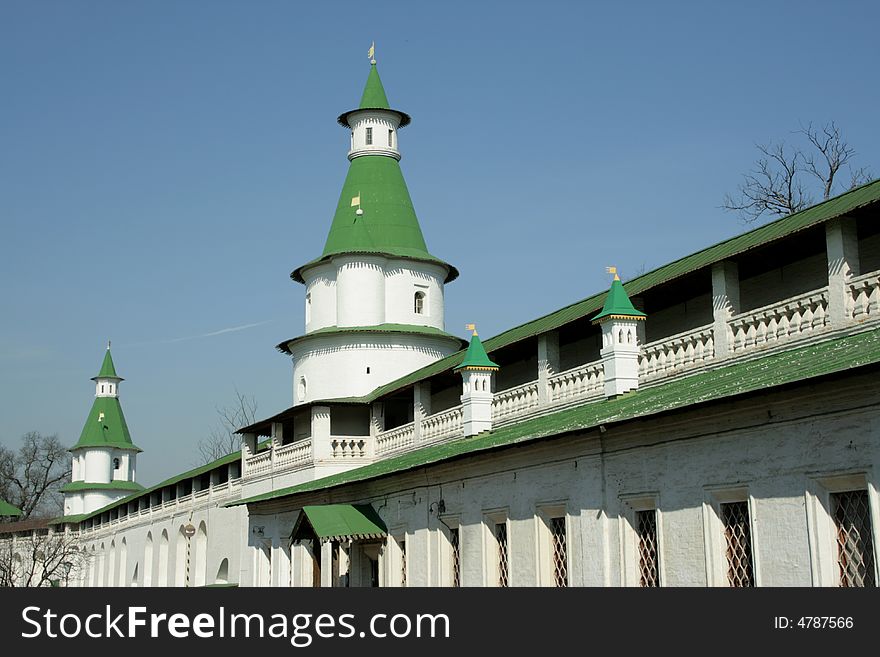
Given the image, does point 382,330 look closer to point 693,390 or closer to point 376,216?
point 376,216

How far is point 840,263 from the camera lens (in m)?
16.0

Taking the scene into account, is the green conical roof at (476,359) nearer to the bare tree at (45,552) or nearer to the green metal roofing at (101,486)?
the bare tree at (45,552)

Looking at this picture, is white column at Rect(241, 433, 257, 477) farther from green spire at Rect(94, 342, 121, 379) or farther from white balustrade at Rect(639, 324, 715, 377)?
green spire at Rect(94, 342, 121, 379)

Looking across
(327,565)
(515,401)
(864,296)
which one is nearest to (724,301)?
(864,296)

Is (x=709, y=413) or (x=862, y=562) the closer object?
(x=862, y=562)

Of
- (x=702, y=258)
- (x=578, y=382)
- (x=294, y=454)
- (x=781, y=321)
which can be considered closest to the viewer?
(x=781, y=321)

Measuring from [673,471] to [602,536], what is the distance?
1.81 metres

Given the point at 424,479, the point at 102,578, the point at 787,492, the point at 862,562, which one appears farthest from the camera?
the point at 102,578

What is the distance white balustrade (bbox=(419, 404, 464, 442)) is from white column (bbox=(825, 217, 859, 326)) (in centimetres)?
1050

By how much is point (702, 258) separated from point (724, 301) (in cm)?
168

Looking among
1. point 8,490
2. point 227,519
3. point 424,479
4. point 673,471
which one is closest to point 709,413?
point 673,471

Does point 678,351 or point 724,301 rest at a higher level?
point 724,301

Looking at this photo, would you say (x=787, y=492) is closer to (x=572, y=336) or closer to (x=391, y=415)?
(x=572, y=336)

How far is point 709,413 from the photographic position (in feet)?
48.9
